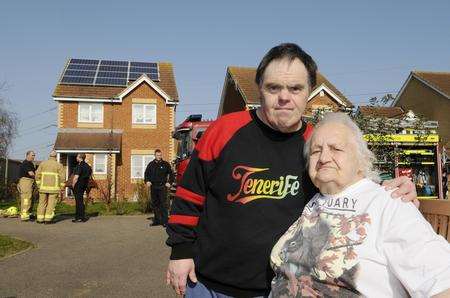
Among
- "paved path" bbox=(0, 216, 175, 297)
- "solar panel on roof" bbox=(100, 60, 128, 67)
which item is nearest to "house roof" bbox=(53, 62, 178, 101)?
"solar panel on roof" bbox=(100, 60, 128, 67)

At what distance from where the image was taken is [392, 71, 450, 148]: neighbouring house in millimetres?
31406

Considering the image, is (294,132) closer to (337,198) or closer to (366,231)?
(337,198)

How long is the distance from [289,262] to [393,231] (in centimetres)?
52

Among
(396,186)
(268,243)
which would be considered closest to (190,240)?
(268,243)

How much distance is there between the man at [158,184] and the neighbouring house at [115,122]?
14347mm

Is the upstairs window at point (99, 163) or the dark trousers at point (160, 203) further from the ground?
the upstairs window at point (99, 163)

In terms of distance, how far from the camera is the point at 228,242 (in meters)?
2.42

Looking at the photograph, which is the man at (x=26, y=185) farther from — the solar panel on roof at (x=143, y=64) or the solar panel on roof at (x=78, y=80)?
the solar panel on roof at (x=143, y=64)

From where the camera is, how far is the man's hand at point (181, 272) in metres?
2.50

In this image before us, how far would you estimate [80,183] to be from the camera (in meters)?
14.4

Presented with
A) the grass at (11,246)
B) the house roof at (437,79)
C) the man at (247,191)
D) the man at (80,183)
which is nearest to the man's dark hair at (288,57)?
the man at (247,191)

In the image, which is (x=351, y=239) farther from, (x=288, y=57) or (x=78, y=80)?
(x=78, y=80)

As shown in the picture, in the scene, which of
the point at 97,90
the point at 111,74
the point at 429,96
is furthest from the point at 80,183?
the point at 429,96

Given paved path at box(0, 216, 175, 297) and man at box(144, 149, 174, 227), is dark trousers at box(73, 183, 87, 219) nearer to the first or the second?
paved path at box(0, 216, 175, 297)
